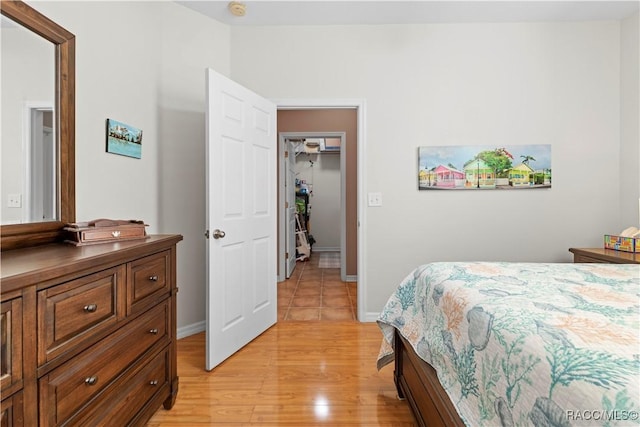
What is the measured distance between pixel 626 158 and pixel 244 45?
3.51m

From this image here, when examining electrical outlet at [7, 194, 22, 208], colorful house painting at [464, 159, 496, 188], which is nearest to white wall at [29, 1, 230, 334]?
electrical outlet at [7, 194, 22, 208]

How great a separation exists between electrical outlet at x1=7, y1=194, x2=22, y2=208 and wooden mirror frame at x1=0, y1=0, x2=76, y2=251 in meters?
0.08

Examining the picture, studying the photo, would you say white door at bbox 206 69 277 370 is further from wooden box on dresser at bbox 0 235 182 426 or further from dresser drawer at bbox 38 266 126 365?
dresser drawer at bbox 38 266 126 365

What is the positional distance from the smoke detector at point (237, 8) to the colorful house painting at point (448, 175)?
2099 millimetres

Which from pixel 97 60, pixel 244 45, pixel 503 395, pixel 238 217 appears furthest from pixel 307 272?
pixel 503 395

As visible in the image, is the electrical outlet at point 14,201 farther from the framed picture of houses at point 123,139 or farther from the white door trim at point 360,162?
the white door trim at point 360,162

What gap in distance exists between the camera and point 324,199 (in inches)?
286

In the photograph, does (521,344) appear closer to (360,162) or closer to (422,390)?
(422,390)

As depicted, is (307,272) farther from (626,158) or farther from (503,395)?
(503,395)

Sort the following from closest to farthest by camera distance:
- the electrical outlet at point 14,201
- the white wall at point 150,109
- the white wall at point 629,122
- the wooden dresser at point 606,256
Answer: the electrical outlet at point 14,201 → the white wall at point 150,109 → the wooden dresser at point 606,256 → the white wall at point 629,122

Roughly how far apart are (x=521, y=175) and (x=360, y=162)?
144 cm

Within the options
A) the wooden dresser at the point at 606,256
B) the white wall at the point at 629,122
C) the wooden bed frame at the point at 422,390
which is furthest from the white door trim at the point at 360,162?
the white wall at the point at 629,122

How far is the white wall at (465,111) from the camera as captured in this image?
8.98 ft

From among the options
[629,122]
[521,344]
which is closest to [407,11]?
[629,122]
